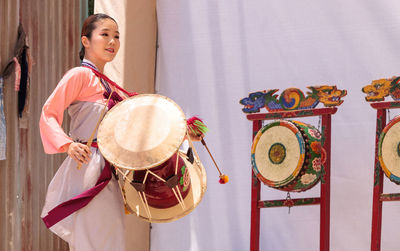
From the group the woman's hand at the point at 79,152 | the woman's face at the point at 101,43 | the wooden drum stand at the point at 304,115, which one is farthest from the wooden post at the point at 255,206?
the woman's hand at the point at 79,152

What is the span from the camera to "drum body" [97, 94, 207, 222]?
107 inches

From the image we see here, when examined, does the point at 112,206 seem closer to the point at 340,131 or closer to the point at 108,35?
the point at 108,35

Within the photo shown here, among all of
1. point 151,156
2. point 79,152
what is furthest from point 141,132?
point 79,152

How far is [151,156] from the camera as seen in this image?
2.69 meters

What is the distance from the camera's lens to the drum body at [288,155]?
146 inches

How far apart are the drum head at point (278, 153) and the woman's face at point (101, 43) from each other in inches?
43.4

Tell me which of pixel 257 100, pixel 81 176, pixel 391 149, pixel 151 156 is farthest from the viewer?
pixel 257 100

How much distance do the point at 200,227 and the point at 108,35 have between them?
1886mm

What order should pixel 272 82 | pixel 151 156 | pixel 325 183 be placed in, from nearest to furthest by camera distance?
pixel 151 156, pixel 325 183, pixel 272 82

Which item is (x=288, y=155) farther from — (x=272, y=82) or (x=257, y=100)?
(x=272, y=82)

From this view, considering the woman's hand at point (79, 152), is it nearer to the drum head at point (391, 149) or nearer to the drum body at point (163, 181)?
the drum body at point (163, 181)

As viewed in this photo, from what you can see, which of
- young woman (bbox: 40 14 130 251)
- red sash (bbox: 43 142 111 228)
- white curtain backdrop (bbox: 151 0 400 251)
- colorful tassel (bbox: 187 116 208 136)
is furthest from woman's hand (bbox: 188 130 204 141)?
white curtain backdrop (bbox: 151 0 400 251)

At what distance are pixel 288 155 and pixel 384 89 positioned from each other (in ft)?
2.08

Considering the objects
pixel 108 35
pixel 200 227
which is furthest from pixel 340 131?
pixel 108 35
